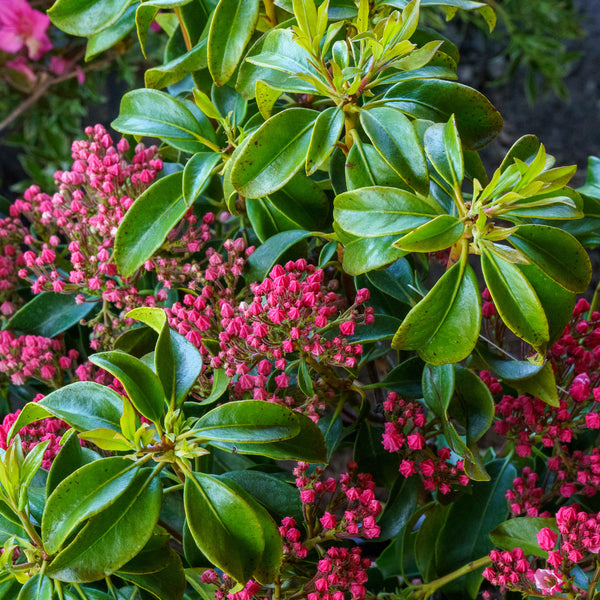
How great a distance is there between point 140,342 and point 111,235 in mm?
99

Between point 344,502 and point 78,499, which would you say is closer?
point 78,499

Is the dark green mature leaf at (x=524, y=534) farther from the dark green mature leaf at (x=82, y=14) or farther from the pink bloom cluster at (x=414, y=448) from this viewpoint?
the dark green mature leaf at (x=82, y=14)

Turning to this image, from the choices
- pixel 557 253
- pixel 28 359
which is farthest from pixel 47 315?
pixel 557 253


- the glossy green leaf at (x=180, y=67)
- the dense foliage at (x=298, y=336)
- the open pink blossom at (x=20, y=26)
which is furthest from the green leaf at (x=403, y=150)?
the open pink blossom at (x=20, y=26)

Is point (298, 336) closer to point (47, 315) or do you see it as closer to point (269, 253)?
point (269, 253)

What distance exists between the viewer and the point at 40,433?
1.91 feet

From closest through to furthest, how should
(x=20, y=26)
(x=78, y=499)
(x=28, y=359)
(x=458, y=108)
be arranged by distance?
(x=78, y=499)
(x=458, y=108)
(x=28, y=359)
(x=20, y=26)

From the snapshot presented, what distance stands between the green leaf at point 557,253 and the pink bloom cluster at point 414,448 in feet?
0.53

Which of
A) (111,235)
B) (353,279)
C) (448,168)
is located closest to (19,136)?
(111,235)

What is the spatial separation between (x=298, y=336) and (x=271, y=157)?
0.44ft

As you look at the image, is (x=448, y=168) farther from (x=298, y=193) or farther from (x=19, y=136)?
(x=19, y=136)

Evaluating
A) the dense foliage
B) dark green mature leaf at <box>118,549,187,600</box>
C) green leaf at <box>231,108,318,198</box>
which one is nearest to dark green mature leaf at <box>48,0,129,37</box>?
the dense foliage

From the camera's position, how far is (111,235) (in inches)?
24.9

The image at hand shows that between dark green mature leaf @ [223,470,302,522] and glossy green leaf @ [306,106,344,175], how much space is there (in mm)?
244
